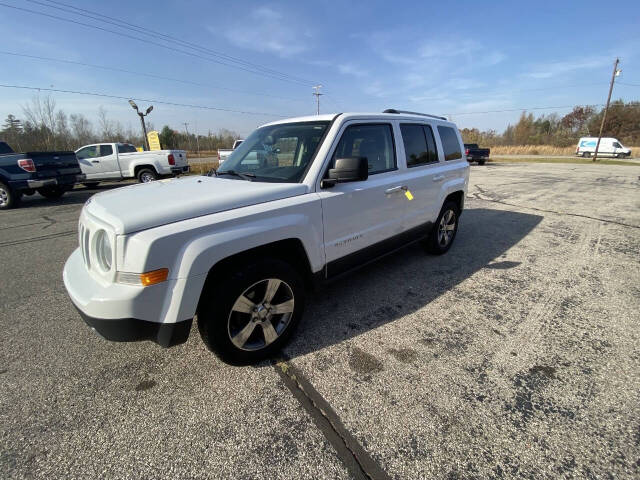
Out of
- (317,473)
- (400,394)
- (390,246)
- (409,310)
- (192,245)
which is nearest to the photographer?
(317,473)

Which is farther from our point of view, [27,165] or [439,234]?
[27,165]

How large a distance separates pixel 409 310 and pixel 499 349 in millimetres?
851

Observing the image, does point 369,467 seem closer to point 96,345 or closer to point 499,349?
point 499,349

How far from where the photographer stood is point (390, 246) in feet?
11.5

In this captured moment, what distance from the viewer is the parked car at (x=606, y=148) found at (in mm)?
33375

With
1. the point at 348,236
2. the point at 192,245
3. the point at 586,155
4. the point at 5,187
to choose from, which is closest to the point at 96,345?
the point at 192,245

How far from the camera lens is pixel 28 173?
8.49 metres

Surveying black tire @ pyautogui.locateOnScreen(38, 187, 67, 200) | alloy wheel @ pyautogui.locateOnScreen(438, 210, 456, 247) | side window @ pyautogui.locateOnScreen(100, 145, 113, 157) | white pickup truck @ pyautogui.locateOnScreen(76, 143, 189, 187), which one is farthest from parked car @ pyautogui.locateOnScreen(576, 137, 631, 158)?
black tire @ pyautogui.locateOnScreen(38, 187, 67, 200)

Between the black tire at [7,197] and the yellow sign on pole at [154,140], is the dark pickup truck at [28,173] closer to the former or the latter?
the black tire at [7,197]

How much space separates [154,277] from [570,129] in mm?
85284

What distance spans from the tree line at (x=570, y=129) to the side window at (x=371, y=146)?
5607cm

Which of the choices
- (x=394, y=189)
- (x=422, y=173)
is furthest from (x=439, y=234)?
(x=394, y=189)

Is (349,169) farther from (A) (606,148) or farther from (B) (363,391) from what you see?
(A) (606,148)

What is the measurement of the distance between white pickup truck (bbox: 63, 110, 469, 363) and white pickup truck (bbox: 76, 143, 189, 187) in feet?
35.1
